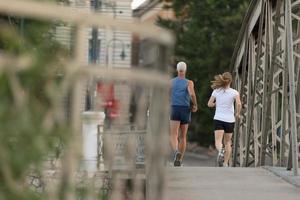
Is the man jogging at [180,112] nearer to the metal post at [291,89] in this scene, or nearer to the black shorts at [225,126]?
the black shorts at [225,126]

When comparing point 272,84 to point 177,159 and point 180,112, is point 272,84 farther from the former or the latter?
point 177,159

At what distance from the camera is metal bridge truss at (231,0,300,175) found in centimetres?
1174

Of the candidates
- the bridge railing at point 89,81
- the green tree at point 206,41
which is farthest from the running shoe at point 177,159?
the green tree at point 206,41

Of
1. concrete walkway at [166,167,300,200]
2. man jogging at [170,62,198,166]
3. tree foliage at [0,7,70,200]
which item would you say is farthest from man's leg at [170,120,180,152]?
tree foliage at [0,7,70,200]

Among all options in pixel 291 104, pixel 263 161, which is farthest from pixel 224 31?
pixel 291 104

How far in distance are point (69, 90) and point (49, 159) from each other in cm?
28

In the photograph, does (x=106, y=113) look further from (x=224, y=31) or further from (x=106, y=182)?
(x=224, y=31)

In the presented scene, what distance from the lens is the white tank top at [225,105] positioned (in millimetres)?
15250

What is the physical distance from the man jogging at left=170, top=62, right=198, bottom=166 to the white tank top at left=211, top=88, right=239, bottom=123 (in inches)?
30.6

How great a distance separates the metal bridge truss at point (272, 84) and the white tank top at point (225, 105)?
552 mm

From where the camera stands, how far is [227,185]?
1029 cm

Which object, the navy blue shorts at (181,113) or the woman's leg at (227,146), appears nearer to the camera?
the navy blue shorts at (181,113)

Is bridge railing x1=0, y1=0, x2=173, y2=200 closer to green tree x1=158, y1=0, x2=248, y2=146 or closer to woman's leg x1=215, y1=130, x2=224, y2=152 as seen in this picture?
woman's leg x1=215, y1=130, x2=224, y2=152

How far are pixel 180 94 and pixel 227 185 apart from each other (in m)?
4.38
